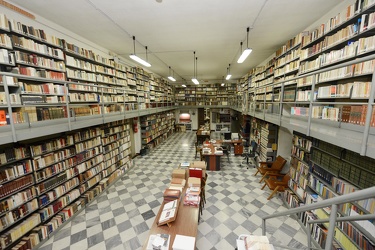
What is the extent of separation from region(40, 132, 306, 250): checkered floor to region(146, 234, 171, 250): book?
3.47ft

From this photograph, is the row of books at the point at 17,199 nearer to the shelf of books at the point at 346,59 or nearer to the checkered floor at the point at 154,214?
the checkered floor at the point at 154,214

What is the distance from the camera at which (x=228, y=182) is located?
5.23 meters

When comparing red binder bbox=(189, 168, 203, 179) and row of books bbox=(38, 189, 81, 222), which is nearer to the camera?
row of books bbox=(38, 189, 81, 222)

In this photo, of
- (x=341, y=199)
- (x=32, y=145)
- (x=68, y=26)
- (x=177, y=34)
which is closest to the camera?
(x=341, y=199)

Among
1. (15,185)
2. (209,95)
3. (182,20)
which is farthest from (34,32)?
(209,95)

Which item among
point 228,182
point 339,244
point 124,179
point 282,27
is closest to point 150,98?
point 124,179

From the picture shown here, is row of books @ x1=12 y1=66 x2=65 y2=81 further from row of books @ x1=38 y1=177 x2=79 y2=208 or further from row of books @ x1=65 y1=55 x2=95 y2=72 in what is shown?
row of books @ x1=38 y1=177 x2=79 y2=208

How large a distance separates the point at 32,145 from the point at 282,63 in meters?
6.95

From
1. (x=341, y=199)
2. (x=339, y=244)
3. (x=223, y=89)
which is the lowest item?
(x=339, y=244)

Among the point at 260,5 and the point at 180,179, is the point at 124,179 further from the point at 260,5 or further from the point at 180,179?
the point at 260,5

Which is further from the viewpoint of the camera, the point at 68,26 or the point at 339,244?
the point at 68,26

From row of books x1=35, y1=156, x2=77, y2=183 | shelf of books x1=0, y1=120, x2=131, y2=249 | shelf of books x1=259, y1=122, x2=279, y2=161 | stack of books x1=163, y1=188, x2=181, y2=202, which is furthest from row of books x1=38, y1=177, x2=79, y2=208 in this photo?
shelf of books x1=259, y1=122, x2=279, y2=161

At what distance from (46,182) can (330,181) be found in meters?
5.49

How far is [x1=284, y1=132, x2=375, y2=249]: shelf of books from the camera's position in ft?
6.81
